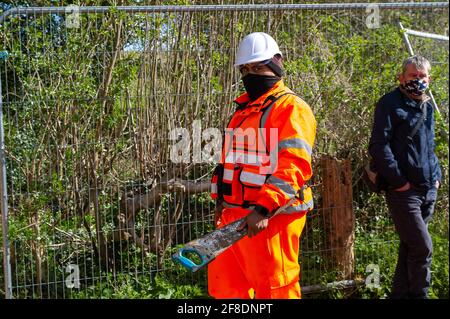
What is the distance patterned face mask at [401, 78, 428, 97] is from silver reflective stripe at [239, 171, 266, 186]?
166 cm

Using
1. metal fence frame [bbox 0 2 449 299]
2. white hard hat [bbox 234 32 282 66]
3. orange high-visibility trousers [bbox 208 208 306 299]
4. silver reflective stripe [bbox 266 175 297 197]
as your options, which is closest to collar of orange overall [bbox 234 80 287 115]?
white hard hat [bbox 234 32 282 66]

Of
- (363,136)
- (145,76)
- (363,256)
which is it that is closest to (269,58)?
(145,76)

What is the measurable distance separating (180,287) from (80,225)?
1003mm

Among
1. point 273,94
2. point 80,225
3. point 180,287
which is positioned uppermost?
point 273,94

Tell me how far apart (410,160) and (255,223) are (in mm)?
1693

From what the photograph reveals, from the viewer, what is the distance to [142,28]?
5.86m

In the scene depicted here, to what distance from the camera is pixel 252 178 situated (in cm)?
447

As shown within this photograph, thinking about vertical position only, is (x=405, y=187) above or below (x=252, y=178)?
below

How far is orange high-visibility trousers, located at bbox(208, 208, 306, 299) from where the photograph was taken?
4.36m

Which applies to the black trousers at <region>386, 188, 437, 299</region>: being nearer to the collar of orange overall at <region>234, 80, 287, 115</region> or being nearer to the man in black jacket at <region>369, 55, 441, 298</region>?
the man in black jacket at <region>369, 55, 441, 298</region>

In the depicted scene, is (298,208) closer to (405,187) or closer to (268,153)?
(268,153)

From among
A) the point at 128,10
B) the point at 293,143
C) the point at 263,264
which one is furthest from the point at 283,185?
the point at 128,10

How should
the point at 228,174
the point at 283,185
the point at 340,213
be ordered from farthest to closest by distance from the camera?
the point at 340,213 → the point at 228,174 → the point at 283,185

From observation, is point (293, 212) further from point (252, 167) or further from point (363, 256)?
point (363, 256)
